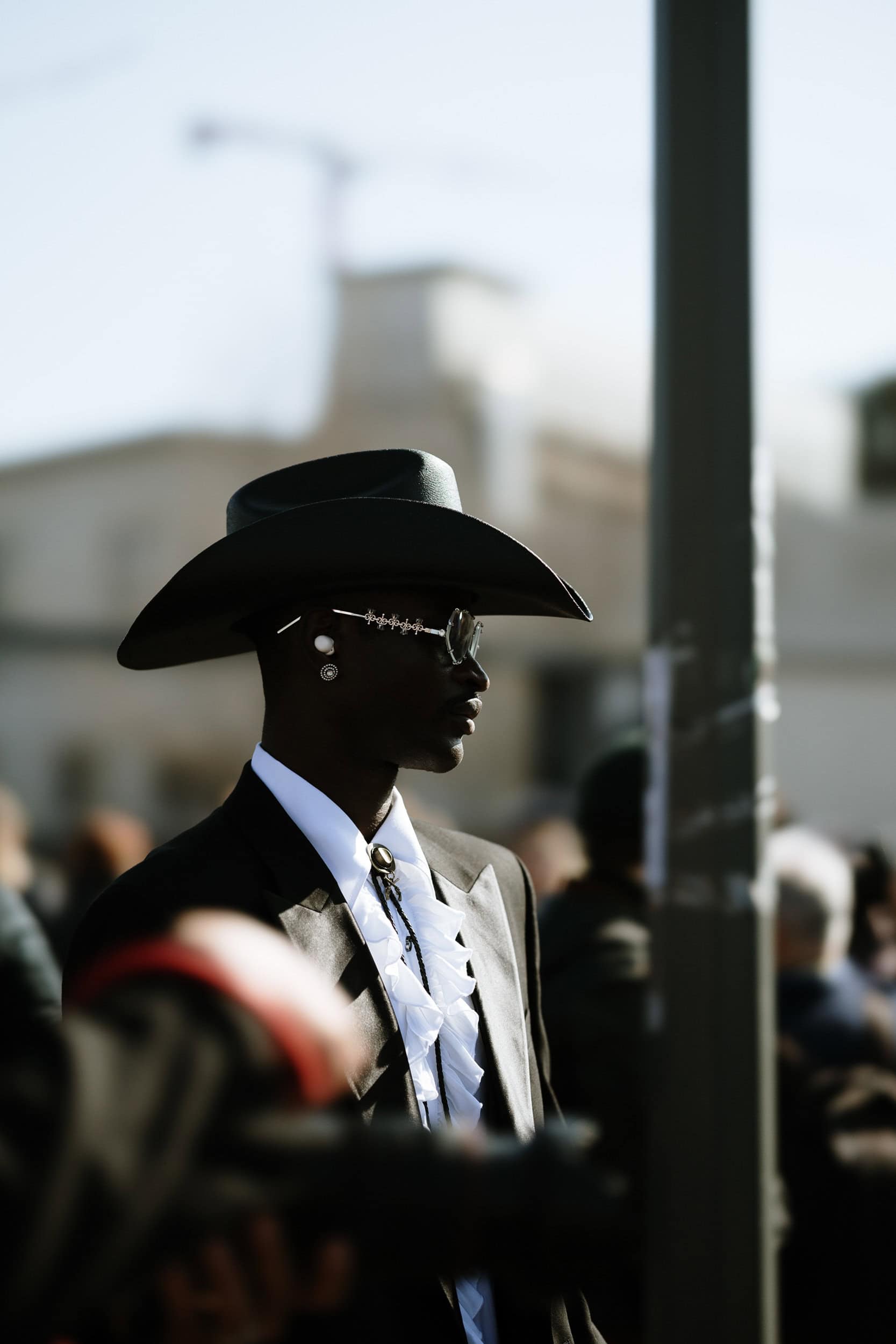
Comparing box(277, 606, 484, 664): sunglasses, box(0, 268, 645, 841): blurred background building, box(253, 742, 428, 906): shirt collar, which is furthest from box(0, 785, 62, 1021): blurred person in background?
box(0, 268, 645, 841): blurred background building

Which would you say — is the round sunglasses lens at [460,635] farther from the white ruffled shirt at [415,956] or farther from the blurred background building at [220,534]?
the blurred background building at [220,534]

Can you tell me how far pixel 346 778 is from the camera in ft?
7.33

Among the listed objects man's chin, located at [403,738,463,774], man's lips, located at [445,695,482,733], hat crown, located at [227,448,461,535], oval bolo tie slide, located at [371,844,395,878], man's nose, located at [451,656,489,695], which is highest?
hat crown, located at [227,448,461,535]

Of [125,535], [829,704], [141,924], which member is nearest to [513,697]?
[829,704]

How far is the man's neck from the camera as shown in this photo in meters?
2.23

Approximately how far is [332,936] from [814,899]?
1.84 meters

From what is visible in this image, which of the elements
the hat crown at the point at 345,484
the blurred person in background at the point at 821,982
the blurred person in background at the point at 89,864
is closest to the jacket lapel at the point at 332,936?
the hat crown at the point at 345,484

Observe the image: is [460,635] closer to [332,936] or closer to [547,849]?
[332,936]

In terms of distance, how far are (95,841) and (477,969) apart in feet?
12.5

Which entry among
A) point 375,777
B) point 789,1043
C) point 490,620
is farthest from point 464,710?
point 490,620

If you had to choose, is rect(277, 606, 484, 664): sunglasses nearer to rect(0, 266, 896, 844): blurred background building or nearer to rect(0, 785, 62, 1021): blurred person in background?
rect(0, 785, 62, 1021): blurred person in background

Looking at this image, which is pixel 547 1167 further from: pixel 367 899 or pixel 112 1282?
pixel 367 899

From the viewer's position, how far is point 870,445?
22.1 meters

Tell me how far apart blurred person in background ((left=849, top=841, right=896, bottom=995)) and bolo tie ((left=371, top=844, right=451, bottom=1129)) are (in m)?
2.91
